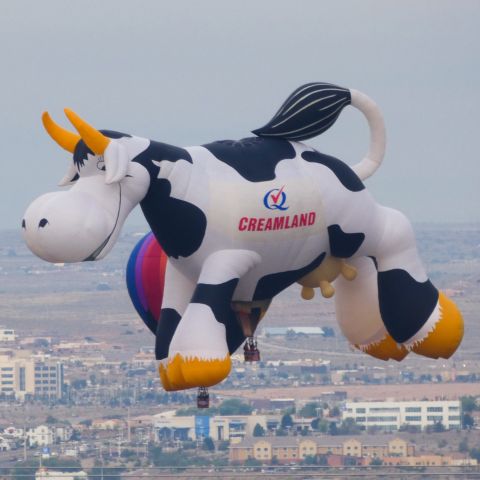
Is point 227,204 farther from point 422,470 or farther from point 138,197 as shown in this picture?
point 422,470

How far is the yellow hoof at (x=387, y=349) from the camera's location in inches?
643

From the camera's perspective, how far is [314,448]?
58375 millimetres

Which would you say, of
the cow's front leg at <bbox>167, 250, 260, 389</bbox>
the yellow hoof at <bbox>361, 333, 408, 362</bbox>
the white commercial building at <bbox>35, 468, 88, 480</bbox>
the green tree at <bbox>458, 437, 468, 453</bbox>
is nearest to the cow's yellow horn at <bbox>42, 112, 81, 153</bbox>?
the cow's front leg at <bbox>167, 250, 260, 389</bbox>

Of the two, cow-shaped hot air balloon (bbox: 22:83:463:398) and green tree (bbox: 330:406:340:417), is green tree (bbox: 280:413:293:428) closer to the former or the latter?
green tree (bbox: 330:406:340:417)

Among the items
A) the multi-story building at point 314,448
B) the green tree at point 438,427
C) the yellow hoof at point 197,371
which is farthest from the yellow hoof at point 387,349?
the green tree at point 438,427

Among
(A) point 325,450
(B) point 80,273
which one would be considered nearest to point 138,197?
(A) point 325,450

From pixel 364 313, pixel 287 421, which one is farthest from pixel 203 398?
pixel 287 421

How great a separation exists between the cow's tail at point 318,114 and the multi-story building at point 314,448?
127ft

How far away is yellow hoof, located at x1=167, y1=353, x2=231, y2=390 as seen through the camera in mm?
14906

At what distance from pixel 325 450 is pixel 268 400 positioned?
17.1 m

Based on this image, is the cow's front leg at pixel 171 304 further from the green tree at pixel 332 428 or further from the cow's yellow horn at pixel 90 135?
the green tree at pixel 332 428

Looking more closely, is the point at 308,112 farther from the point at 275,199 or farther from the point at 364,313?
the point at 364,313

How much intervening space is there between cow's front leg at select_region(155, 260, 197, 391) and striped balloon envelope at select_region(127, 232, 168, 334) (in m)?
0.27

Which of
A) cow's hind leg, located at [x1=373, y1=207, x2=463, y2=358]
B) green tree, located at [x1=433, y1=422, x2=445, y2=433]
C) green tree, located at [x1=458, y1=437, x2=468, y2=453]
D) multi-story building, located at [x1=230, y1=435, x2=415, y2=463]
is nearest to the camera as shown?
cow's hind leg, located at [x1=373, y1=207, x2=463, y2=358]
